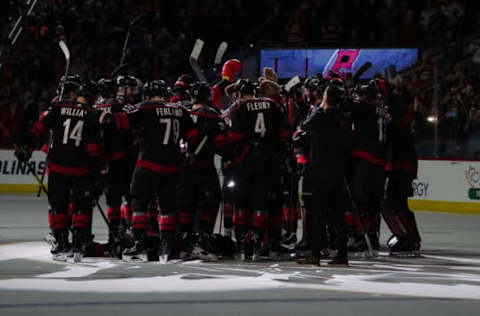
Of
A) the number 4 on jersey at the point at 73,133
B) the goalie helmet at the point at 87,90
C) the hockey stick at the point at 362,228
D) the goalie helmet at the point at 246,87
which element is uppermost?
the goalie helmet at the point at 246,87

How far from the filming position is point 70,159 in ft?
33.7

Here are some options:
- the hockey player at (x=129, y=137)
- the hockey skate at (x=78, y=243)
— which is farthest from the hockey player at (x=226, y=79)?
the hockey skate at (x=78, y=243)

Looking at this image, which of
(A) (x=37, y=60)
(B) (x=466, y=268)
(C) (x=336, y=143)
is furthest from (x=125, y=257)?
(A) (x=37, y=60)

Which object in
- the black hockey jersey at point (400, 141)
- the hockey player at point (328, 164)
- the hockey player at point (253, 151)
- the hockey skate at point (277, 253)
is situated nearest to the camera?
the hockey player at point (328, 164)

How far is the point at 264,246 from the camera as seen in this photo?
36.0 feet

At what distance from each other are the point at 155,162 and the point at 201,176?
Result: 2.86 feet

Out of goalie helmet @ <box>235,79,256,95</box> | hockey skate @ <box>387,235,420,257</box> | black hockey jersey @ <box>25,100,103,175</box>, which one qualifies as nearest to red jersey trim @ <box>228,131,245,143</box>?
goalie helmet @ <box>235,79,256,95</box>

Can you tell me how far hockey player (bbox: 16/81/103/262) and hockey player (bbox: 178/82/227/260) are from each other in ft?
3.68

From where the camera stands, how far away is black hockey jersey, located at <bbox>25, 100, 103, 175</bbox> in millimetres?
10266

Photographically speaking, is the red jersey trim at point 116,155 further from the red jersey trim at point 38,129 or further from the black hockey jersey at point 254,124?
the black hockey jersey at point 254,124

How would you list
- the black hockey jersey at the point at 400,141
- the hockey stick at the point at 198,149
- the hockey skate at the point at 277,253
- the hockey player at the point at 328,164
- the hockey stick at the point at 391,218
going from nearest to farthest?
the hockey player at the point at 328,164 < the hockey stick at the point at 198,149 < the hockey skate at the point at 277,253 < the hockey stick at the point at 391,218 < the black hockey jersey at the point at 400,141

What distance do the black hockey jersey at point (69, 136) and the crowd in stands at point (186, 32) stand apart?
9.62 meters

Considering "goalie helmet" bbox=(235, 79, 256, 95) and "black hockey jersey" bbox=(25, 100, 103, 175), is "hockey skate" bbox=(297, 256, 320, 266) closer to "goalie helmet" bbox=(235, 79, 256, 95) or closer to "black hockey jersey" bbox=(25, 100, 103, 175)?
"goalie helmet" bbox=(235, 79, 256, 95)

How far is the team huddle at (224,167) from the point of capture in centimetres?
1020
